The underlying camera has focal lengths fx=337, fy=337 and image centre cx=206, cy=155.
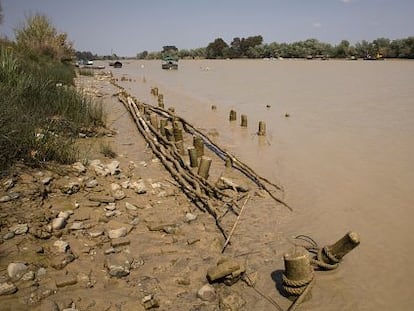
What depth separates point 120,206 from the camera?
551 cm

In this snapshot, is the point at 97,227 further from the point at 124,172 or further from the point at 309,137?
the point at 309,137

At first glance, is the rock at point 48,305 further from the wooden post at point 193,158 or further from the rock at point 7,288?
the wooden post at point 193,158

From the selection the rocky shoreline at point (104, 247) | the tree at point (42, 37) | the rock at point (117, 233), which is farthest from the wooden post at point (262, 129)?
the tree at point (42, 37)

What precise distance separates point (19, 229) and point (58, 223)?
469 millimetres

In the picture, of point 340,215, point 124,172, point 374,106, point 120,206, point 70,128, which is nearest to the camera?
point 120,206

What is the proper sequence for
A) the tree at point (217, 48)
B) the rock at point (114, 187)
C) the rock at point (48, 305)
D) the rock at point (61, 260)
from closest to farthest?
the rock at point (48, 305) → the rock at point (61, 260) → the rock at point (114, 187) → the tree at point (217, 48)

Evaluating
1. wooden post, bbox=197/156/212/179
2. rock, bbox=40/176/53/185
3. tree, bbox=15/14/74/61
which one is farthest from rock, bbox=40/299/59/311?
tree, bbox=15/14/74/61

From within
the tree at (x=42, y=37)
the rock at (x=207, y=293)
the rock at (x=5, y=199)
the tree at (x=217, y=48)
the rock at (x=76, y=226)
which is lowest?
the rock at (x=207, y=293)

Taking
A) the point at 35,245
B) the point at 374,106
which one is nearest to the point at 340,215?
the point at 35,245

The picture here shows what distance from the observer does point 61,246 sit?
420cm

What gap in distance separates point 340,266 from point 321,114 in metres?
12.3

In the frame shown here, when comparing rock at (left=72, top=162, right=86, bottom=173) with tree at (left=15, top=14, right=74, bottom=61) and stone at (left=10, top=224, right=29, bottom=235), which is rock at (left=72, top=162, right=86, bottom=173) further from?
tree at (left=15, top=14, right=74, bottom=61)

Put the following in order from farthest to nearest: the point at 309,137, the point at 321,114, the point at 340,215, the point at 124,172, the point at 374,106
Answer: the point at 374,106, the point at 321,114, the point at 309,137, the point at 124,172, the point at 340,215

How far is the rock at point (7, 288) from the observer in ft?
11.0
